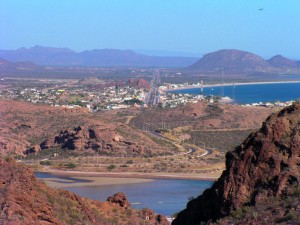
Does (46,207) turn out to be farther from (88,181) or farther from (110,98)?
(110,98)

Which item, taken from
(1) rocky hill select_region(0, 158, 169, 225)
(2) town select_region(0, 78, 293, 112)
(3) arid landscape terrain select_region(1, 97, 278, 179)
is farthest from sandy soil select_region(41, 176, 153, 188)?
(2) town select_region(0, 78, 293, 112)

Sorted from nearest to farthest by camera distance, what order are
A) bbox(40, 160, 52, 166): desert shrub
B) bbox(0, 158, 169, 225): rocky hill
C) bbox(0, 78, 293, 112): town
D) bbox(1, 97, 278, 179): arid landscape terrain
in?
bbox(0, 158, 169, 225): rocky hill, bbox(40, 160, 52, 166): desert shrub, bbox(1, 97, 278, 179): arid landscape terrain, bbox(0, 78, 293, 112): town

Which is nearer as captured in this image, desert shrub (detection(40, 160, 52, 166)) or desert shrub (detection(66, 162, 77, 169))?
desert shrub (detection(66, 162, 77, 169))

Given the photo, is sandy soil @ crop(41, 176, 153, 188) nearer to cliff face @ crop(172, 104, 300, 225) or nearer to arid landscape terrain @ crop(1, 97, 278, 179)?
arid landscape terrain @ crop(1, 97, 278, 179)

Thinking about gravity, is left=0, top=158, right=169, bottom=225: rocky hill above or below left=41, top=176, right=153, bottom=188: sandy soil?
above

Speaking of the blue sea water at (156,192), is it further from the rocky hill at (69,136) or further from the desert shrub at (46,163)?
the rocky hill at (69,136)

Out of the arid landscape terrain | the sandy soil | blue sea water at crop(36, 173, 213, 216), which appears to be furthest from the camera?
the arid landscape terrain
